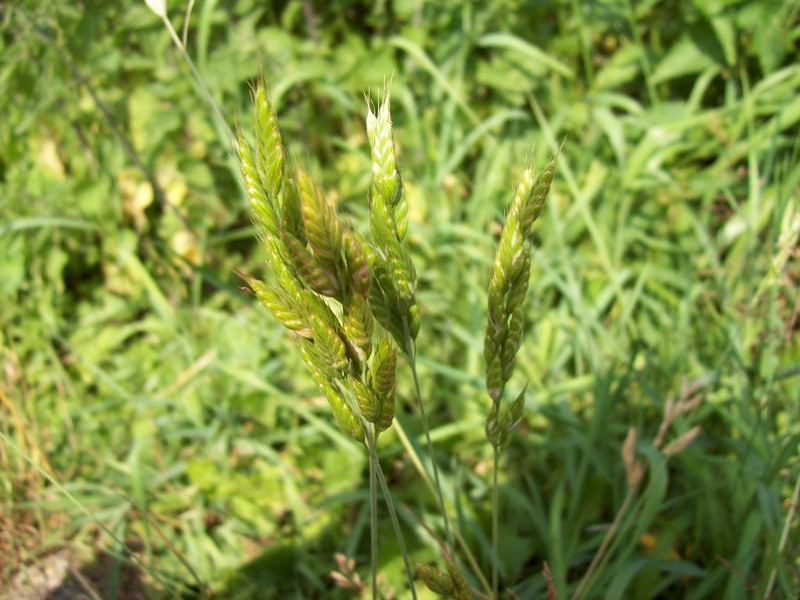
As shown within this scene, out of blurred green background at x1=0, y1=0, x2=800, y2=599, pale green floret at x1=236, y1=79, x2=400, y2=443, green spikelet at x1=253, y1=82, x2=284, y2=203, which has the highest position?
green spikelet at x1=253, y1=82, x2=284, y2=203

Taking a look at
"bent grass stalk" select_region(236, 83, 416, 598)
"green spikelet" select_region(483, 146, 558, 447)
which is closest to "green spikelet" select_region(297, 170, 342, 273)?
"bent grass stalk" select_region(236, 83, 416, 598)

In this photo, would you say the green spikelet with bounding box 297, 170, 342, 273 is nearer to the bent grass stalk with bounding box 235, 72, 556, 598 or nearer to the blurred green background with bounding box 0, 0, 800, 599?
the bent grass stalk with bounding box 235, 72, 556, 598

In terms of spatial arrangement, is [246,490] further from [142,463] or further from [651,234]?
[651,234]

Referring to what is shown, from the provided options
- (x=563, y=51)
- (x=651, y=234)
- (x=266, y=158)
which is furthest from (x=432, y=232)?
(x=266, y=158)

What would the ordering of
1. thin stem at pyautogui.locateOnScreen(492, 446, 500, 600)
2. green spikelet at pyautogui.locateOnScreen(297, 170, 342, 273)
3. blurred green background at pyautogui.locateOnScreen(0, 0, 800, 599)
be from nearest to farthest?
green spikelet at pyautogui.locateOnScreen(297, 170, 342, 273) → thin stem at pyautogui.locateOnScreen(492, 446, 500, 600) → blurred green background at pyautogui.locateOnScreen(0, 0, 800, 599)

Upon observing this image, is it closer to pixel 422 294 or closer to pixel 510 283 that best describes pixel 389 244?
pixel 510 283

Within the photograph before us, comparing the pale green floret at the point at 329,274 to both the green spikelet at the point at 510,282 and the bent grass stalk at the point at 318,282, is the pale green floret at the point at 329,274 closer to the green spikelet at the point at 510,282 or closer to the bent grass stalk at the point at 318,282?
the bent grass stalk at the point at 318,282

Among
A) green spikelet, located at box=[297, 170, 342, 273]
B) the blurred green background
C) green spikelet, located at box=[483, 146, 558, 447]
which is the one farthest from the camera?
the blurred green background

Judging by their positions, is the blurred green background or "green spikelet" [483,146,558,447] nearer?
"green spikelet" [483,146,558,447]
